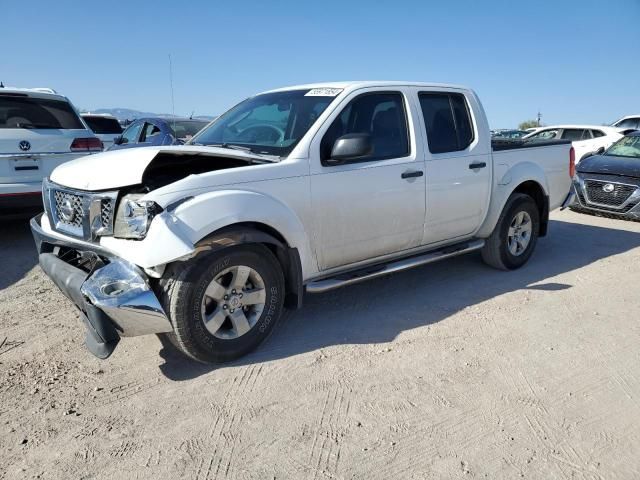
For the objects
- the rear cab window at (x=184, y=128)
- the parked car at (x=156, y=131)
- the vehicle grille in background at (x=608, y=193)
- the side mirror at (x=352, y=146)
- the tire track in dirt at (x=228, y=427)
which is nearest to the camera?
the tire track in dirt at (x=228, y=427)

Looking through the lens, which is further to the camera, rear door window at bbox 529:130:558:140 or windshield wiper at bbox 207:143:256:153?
rear door window at bbox 529:130:558:140

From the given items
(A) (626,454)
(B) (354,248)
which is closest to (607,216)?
(B) (354,248)

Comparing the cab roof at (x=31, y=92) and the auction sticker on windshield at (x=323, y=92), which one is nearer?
the auction sticker on windshield at (x=323, y=92)

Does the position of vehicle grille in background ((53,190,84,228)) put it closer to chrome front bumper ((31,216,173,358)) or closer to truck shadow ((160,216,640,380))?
chrome front bumper ((31,216,173,358))

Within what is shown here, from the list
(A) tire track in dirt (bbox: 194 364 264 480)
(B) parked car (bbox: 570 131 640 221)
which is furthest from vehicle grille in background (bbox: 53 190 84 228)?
(B) parked car (bbox: 570 131 640 221)

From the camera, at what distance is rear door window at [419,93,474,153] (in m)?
4.46

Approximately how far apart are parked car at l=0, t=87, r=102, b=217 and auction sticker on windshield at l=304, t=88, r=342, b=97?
365 cm

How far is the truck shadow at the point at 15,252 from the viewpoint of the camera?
505 cm

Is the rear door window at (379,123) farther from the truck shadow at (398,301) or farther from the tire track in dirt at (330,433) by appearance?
the tire track in dirt at (330,433)

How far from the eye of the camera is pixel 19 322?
3.92m

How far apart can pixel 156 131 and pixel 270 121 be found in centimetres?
580

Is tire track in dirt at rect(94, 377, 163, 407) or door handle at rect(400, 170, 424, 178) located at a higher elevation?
door handle at rect(400, 170, 424, 178)

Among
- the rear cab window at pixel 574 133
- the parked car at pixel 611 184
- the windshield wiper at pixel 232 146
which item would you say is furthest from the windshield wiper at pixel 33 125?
the rear cab window at pixel 574 133

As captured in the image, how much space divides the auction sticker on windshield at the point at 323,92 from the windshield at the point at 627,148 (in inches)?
296
